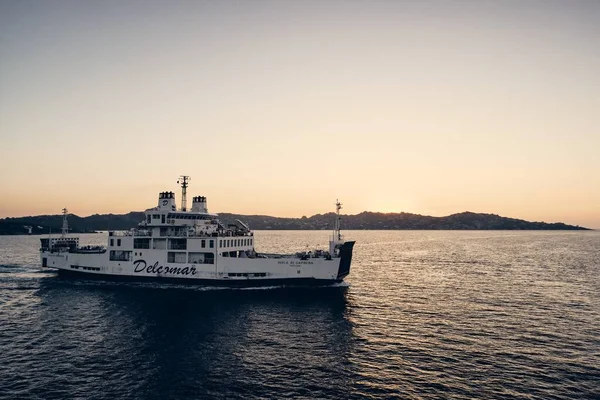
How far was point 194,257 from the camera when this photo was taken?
59281 millimetres

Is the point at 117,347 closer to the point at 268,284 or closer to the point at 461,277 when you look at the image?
the point at 268,284

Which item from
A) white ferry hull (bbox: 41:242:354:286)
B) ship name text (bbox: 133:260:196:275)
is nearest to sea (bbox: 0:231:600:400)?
white ferry hull (bbox: 41:242:354:286)

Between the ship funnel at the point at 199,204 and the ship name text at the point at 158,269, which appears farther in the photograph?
the ship funnel at the point at 199,204

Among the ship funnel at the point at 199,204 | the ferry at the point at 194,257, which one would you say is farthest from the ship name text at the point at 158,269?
the ship funnel at the point at 199,204

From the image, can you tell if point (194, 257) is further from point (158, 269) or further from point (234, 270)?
point (234, 270)

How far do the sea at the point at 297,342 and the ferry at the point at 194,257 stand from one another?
6.82 feet

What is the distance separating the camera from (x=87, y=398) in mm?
23453

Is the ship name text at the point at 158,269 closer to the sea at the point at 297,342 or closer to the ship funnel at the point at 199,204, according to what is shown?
the sea at the point at 297,342

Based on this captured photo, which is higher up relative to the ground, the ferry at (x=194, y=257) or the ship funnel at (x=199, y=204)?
the ship funnel at (x=199, y=204)

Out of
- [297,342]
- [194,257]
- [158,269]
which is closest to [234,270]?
[194,257]

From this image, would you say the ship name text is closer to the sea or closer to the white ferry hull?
the white ferry hull

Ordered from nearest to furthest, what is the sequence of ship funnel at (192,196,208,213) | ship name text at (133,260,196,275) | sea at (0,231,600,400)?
sea at (0,231,600,400), ship name text at (133,260,196,275), ship funnel at (192,196,208,213)

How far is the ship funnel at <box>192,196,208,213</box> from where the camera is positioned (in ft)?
219

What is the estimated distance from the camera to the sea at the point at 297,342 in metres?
25.4
